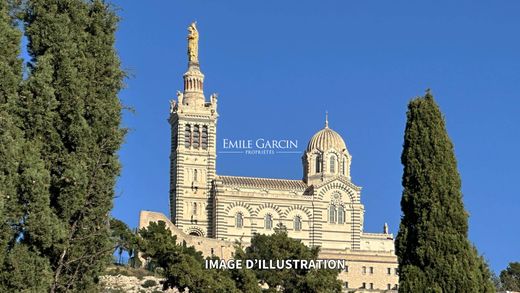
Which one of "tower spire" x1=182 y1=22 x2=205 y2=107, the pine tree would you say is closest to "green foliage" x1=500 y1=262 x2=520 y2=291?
"tower spire" x1=182 y1=22 x2=205 y2=107

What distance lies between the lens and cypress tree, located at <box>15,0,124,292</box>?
76.2ft

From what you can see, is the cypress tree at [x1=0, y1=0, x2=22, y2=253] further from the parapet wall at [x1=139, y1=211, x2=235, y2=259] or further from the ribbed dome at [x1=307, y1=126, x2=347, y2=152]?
the ribbed dome at [x1=307, y1=126, x2=347, y2=152]

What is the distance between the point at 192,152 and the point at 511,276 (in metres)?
31.6

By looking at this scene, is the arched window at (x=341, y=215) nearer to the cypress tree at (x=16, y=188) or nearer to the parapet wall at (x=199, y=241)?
the parapet wall at (x=199, y=241)

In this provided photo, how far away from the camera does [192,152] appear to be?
9338cm

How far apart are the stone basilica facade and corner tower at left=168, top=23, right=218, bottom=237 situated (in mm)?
89

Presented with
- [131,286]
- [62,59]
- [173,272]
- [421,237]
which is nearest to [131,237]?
[173,272]

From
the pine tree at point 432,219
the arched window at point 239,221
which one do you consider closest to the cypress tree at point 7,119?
the pine tree at point 432,219

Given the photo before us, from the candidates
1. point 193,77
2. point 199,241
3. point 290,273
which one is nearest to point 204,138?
point 193,77

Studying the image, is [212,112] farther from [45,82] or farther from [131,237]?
[45,82]

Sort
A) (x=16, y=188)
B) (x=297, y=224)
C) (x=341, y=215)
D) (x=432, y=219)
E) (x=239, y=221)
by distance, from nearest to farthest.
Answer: (x=16, y=188), (x=432, y=219), (x=239, y=221), (x=297, y=224), (x=341, y=215)

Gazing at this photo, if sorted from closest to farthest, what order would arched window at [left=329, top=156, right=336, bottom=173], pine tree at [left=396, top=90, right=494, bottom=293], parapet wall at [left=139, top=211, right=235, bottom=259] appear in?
pine tree at [left=396, top=90, right=494, bottom=293] → parapet wall at [left=139, top=211, right=235, bottom=259] → arched window at [left=329, top=156, right=336, bottom=173]

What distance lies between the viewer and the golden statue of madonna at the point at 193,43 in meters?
96.4

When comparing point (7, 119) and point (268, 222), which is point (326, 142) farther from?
point (7, 119)
